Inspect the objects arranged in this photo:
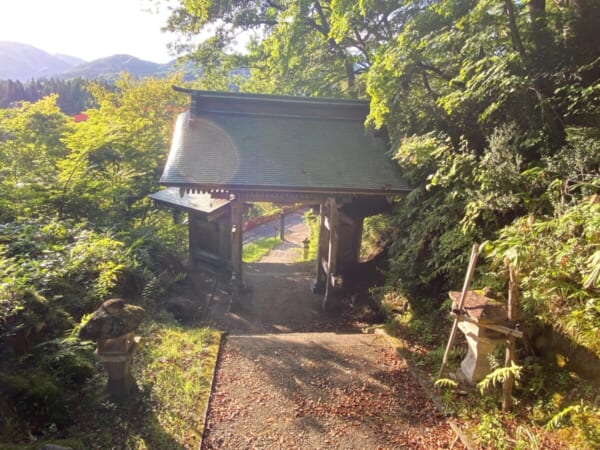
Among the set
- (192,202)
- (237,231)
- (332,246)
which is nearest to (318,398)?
(332,246)

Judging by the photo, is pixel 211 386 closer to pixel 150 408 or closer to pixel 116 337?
pixel 150 408

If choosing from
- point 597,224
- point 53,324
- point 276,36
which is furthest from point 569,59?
point 276,36

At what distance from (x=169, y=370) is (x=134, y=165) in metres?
9.02

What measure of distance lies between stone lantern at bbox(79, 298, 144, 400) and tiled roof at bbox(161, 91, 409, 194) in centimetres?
427

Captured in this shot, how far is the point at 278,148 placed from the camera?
8906 millimetres

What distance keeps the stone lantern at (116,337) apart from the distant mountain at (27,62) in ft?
583

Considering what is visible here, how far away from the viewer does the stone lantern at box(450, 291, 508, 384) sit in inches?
147

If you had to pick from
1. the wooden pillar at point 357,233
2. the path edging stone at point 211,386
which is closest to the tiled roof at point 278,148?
the wooden pillar at point 357,233

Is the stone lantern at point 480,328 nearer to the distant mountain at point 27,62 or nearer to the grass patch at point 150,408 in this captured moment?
the grass patch at point 150,408

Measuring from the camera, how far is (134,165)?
1127 centimetres

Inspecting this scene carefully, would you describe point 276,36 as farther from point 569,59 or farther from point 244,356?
point 244,356

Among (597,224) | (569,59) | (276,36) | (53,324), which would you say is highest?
(276,36)

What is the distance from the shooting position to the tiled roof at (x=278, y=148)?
7.69 meters

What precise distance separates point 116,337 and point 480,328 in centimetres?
434
